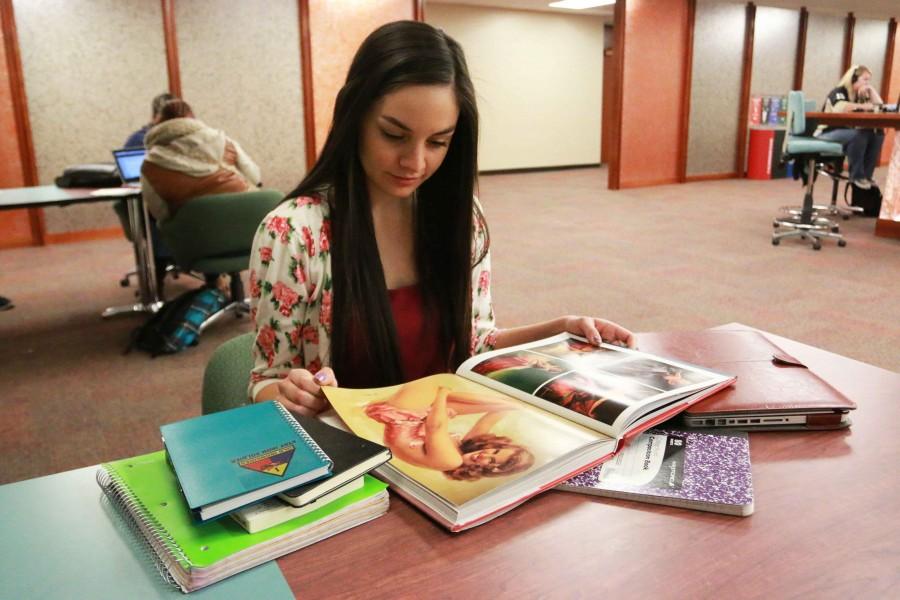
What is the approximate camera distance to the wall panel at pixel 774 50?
10148 mm

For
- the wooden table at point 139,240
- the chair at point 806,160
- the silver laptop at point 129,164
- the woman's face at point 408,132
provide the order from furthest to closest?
the chair at point 806,160
the silver laptop at point 129,164
the wooden table at point 139,240
the woman's face at point 408,132

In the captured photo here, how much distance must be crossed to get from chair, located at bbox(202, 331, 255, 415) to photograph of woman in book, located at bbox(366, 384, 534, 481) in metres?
0.58

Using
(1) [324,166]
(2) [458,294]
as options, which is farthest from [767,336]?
(1) [324,166]

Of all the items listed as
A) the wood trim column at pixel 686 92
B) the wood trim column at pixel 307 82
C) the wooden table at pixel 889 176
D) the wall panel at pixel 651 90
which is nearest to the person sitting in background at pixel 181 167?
the wood trim column at pixel 307 82

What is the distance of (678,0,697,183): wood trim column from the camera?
30.6ft

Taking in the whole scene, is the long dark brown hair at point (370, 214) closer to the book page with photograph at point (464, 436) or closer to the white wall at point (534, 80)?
the book page with photograph at point (464, 436)

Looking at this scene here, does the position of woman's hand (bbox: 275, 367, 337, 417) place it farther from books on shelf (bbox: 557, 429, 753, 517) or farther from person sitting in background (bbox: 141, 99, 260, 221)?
person sitting in background (bbox: 141, 99, 260, 221)

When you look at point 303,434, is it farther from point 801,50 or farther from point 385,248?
point 801,50

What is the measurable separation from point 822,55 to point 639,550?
12448 mm

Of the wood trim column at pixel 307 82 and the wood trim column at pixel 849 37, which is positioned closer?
the wood trim column at pixel 307 82

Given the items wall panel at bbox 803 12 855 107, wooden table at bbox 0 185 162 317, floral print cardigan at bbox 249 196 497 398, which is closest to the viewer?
floral print cardigan at bbox 249 196 497 398

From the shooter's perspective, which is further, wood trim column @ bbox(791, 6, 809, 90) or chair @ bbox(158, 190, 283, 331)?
wood trim column @ bbox(791, 6, 809, 90)

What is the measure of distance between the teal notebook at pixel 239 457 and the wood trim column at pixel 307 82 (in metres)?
6.59

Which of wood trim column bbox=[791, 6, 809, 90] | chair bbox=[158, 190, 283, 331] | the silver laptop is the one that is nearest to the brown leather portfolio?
chair bbox=[158, 190, 283, 331]
